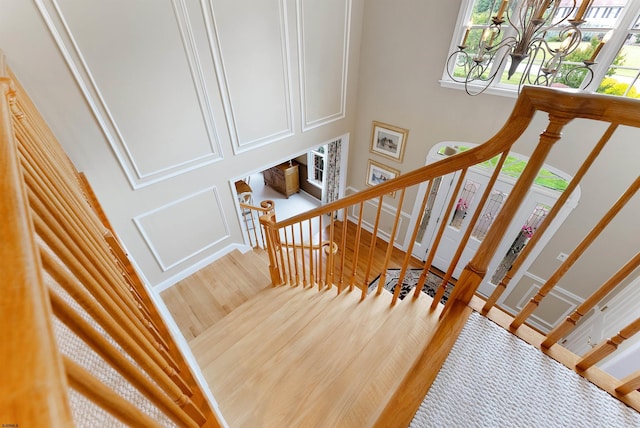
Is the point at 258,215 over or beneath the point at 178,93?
beneath

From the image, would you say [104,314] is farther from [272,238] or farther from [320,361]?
[272,238]

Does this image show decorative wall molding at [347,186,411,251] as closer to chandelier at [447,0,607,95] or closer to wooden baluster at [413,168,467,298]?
chandelier at [447,0,607,95]

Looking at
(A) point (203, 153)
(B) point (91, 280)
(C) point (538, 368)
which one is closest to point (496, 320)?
(C) point (538, 368)

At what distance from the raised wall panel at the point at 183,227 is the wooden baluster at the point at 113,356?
2874mm

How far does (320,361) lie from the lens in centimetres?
144

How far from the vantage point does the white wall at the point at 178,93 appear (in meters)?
1.98

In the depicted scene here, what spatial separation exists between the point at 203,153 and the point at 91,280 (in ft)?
9.28

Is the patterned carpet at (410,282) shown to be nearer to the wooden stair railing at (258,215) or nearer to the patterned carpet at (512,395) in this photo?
the wooden stair railing at (258,215)

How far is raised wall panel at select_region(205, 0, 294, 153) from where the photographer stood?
265 centimetres

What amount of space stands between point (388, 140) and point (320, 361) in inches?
140

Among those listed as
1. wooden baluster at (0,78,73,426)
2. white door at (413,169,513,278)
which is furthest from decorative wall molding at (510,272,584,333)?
wooden baluster at (0,78,73,426)

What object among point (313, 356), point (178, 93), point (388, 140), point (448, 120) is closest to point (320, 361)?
point (313, 356)

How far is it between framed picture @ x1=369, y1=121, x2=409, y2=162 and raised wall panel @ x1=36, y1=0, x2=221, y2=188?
99.3 inches

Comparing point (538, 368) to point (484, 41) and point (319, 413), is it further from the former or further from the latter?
point (484, 41)
